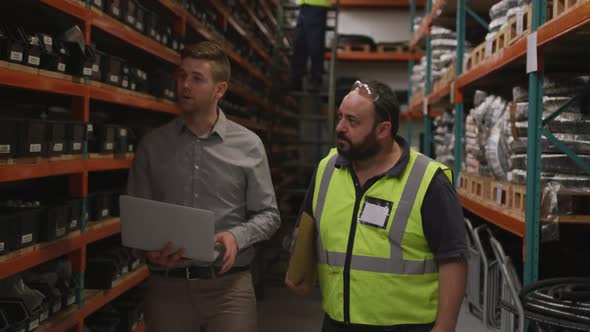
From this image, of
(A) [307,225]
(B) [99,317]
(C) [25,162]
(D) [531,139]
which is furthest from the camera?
(B) [99,317]

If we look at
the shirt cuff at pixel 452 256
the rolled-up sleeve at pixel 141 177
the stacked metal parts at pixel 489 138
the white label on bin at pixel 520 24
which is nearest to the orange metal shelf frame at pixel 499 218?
the stacked metal parts at pixel 489 138

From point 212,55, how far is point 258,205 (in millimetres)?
654

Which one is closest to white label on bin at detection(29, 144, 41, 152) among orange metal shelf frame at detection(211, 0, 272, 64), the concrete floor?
the concrete floor

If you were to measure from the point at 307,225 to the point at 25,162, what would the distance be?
1413mm

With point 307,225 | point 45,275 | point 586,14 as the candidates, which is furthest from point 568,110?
point 45,275

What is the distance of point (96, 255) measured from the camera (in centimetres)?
438

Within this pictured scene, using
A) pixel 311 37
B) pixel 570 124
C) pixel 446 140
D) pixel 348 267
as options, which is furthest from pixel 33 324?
pixel 311 37

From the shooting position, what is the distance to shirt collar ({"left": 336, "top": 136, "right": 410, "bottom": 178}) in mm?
2396

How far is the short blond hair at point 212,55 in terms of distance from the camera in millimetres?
2777

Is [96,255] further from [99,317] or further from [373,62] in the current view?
[373,62]

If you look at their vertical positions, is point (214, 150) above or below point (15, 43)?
below

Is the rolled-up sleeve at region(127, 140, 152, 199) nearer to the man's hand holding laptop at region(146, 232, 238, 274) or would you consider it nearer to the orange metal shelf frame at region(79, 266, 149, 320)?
the man's hand holding laptop at region(146, 232, 238, 274)

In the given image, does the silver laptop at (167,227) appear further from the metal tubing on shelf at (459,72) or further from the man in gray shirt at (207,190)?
the metal tubing on shelf at (459,72)

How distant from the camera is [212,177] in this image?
9.19 ft
